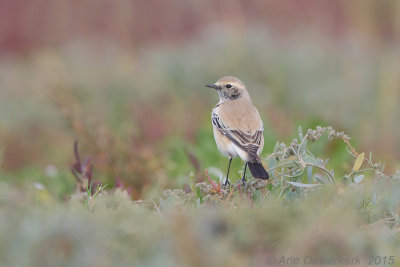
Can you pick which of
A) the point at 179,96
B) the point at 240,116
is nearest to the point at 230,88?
the point at 240,116

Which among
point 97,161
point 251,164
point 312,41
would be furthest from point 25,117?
point 251,164

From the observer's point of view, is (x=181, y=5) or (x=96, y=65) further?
(x=181, y=5)

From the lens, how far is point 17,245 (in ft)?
7.84

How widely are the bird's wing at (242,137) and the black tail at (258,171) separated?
59 centimetres

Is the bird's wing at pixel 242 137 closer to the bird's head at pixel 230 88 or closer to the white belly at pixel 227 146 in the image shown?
the white belly at pixel 227 146

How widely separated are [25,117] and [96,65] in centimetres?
275

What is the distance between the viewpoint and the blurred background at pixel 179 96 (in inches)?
277

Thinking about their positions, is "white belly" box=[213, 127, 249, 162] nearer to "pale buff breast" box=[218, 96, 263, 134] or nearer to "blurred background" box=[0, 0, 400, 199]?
"pale buff breast" box=[218, 96, 263, 134]

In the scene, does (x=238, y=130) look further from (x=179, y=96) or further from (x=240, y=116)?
(x=179, y=96)

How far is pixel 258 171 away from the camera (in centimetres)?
392

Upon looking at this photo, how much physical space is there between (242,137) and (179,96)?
246 inches

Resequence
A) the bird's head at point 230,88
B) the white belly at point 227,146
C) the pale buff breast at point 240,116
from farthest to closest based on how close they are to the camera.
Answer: the bird's head at point 230,88 → the pale buff breast at point 240,116 → the white belly at point 227,146

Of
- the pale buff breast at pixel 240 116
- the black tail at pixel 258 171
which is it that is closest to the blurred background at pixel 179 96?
the pale buff breast at pixel 240 116

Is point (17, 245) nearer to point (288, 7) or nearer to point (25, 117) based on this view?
point (25, 117)
